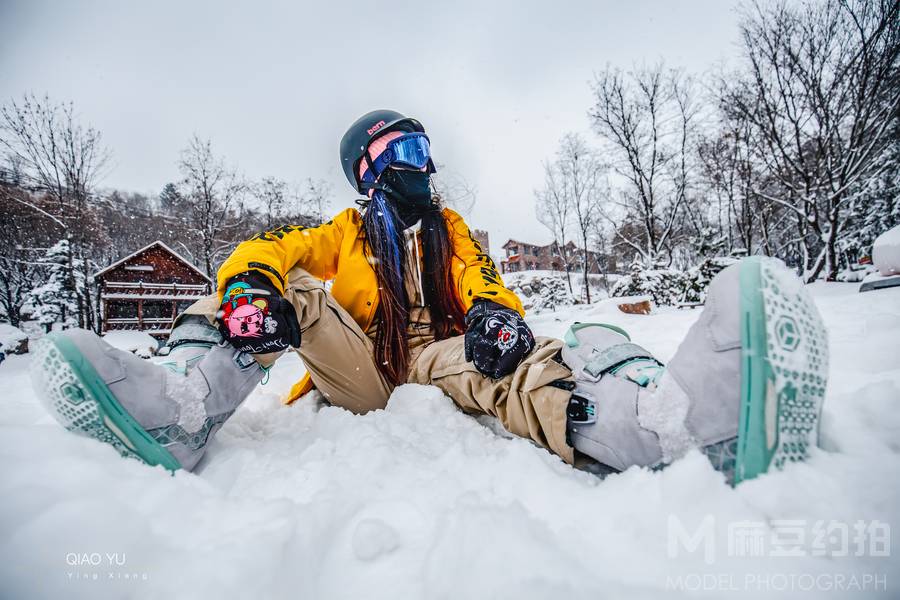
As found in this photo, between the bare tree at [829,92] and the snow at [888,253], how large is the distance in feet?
18.8

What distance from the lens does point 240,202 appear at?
14.3 m

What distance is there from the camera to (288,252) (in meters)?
1.32

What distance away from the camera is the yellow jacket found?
140 centimetres

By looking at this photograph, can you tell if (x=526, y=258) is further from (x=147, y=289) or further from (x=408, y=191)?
(x=408, y=191)

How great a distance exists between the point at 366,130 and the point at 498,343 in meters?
1.41

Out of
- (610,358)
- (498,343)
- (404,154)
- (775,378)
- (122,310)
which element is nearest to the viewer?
(775,378)

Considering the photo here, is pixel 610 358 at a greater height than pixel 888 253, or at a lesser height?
lesser

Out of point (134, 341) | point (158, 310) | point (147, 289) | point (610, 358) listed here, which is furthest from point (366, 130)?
point (158, 310)

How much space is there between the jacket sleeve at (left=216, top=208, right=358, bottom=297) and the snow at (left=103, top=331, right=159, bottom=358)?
9.75m

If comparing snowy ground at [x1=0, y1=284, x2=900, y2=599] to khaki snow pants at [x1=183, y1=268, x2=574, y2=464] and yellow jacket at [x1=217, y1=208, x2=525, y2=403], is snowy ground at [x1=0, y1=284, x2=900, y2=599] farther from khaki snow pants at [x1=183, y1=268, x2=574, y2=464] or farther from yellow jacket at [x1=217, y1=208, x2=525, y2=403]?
yellow jacket at [x1=217, y1=208, x2=525, y2=403]

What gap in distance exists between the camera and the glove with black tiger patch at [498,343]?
1.09 meters

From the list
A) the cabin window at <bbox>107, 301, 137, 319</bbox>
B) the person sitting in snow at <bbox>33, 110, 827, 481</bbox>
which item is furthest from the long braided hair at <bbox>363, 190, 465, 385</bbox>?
the cabin window at <bbox>107, 301, 137, 319</bbox>

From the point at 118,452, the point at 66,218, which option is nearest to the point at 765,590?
the point at 118,452

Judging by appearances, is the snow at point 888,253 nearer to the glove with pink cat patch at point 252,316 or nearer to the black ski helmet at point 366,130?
the black ski helmet at point 366,130
